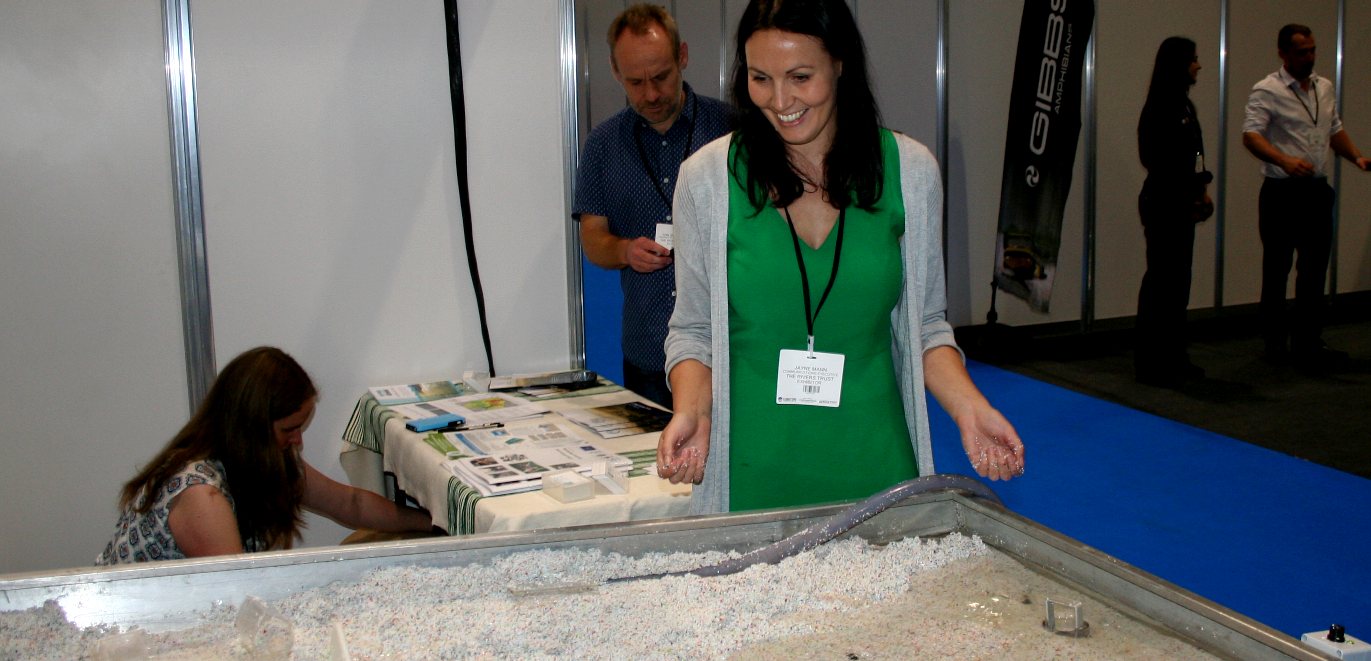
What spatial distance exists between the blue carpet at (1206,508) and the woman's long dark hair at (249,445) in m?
1.73

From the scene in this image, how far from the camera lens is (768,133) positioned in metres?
1.61

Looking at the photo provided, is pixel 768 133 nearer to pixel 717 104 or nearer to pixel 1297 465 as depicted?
pixel 717 104

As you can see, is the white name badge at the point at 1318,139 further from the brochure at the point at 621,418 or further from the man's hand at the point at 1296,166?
the brochure at the point at 621,418

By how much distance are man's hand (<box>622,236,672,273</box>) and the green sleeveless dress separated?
1.10 m

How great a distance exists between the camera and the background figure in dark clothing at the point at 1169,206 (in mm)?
3885

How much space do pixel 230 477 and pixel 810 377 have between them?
1.27 meters

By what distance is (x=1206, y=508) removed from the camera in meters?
3.53

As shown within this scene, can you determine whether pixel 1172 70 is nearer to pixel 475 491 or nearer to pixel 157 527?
pixel 475 491

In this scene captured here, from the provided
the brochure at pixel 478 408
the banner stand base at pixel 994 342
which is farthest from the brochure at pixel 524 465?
the banner stand base at pixel 994 342

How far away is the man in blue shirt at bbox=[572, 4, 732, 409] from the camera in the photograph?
2791mm

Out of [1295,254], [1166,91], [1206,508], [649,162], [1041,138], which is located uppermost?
[1166,91]

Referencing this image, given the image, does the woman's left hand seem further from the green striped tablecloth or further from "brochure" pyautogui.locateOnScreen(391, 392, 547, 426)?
"brochure" pyautogui.locateOnScreen(391, 392, 547, 426)

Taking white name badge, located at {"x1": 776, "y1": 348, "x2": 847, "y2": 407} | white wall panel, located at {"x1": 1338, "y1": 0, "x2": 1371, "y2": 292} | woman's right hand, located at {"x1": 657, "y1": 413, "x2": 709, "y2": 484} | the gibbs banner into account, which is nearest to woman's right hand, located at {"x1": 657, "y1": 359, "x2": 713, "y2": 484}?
woman's right hand, located at {"x1": 657, "y1": 413, "x2": 709, "y2": 484}

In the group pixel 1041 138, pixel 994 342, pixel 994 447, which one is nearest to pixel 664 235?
pixel 994 447
